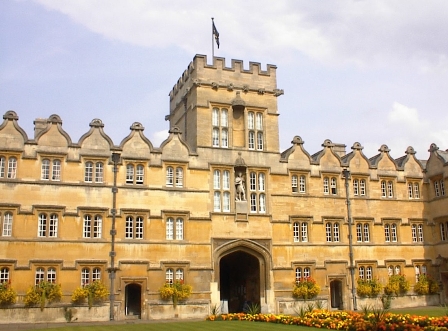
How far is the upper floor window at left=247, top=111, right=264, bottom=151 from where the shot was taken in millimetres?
36219

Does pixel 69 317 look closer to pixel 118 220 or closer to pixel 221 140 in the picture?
pixel 118 220

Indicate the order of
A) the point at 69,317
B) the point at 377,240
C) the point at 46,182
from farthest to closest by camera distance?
the point at 377,240
the point at 46,182
the point at 69,317

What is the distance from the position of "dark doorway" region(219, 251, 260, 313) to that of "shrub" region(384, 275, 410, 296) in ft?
30.6

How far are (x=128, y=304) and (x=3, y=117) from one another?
1330cm

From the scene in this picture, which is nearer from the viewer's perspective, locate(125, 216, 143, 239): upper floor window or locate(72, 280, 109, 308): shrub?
locate(72, 280, 109, 308): shrub

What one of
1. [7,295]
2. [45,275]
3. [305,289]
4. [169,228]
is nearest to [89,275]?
[45,275]

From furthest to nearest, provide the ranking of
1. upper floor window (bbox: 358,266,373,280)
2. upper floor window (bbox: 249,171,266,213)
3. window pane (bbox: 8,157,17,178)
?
upper floor window (bbox: 358,266,373,280), upper floor window (bbox: 249,171,266,213), window pane (bbox: 8,157,17,178)

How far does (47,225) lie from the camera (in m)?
30.2

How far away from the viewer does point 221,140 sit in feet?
116

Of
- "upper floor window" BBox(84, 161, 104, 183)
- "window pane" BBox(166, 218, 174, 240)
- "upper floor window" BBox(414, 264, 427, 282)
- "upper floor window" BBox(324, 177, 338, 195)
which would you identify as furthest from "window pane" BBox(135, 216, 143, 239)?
"upper floor window" BBox(414, 264, 427, 282)

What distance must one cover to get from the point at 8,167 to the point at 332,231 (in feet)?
70.1

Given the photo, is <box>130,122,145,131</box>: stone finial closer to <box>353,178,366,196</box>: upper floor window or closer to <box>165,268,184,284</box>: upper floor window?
<box>165,268,184,284</box>: upper floor window

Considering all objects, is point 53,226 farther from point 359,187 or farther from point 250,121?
point 359,187

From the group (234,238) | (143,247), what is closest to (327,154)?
(234,238)
